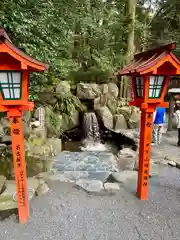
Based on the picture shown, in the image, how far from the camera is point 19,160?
279cm

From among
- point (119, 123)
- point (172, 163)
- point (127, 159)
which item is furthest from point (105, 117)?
point (172, 163)

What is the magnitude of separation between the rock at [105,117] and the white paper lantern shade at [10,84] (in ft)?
22.6

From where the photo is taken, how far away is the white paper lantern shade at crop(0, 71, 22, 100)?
251cm

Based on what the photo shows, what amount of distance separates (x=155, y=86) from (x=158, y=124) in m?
3.82

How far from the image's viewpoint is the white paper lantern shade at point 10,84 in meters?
2.51

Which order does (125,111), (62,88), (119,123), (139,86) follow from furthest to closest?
1. (125,111)
2. (119,123)
3. (62,88)
4. (139,86)

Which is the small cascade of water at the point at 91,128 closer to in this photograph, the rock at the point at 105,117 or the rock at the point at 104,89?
the rock at the point at 105,117

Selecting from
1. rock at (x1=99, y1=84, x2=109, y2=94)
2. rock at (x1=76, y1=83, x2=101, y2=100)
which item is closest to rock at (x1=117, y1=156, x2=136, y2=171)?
rock at (x1=76, y1=83, x2=101, y2=100)

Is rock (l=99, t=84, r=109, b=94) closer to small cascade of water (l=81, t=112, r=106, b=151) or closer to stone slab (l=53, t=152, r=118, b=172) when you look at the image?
small cascade of water (l=81, t=112, r=106, b=151)

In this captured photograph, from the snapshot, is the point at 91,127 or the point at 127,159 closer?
the point at 127,159

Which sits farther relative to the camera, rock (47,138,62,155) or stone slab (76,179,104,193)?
rock (47,138,62,155)

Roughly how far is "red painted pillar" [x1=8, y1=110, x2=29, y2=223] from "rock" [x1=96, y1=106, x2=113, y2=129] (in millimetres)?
6629

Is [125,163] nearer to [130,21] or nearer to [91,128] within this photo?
[91,128]

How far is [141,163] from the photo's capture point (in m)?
3.36
